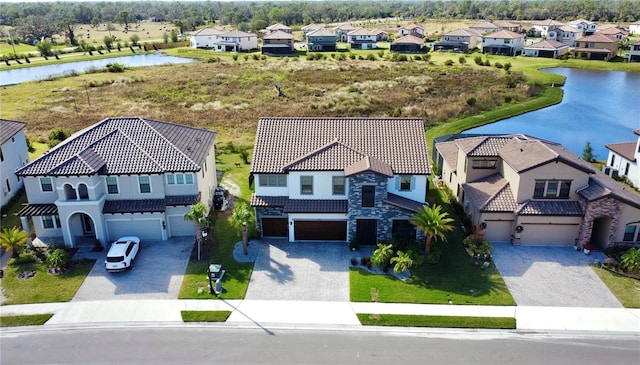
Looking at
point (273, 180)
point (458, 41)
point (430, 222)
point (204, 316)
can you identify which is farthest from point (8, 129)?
point (458, 41)

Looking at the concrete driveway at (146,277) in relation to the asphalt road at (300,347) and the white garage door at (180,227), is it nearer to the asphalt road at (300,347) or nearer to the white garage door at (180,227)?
the white garage door at (180,227)

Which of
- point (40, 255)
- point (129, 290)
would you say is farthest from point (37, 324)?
point (40, 255)

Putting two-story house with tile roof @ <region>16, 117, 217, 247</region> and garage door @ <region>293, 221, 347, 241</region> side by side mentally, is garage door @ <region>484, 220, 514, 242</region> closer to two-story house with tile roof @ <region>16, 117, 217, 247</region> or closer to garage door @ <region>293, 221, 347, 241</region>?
garage door @ <region>293, 221, 347, 241</region>

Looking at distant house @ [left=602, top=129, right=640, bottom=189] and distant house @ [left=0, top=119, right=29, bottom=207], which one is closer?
distant house @ [left=0, top=119, right=29, bottom=207]

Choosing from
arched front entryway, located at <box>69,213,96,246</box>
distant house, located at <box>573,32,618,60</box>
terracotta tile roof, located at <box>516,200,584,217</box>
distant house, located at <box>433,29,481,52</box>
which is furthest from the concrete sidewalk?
distant house, located at <box>433,29,481,52</box>

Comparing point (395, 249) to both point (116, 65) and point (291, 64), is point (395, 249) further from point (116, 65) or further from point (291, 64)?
point (116, 65)

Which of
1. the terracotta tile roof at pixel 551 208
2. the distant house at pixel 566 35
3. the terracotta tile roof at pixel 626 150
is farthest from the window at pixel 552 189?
the distant house at pixel 566 35
